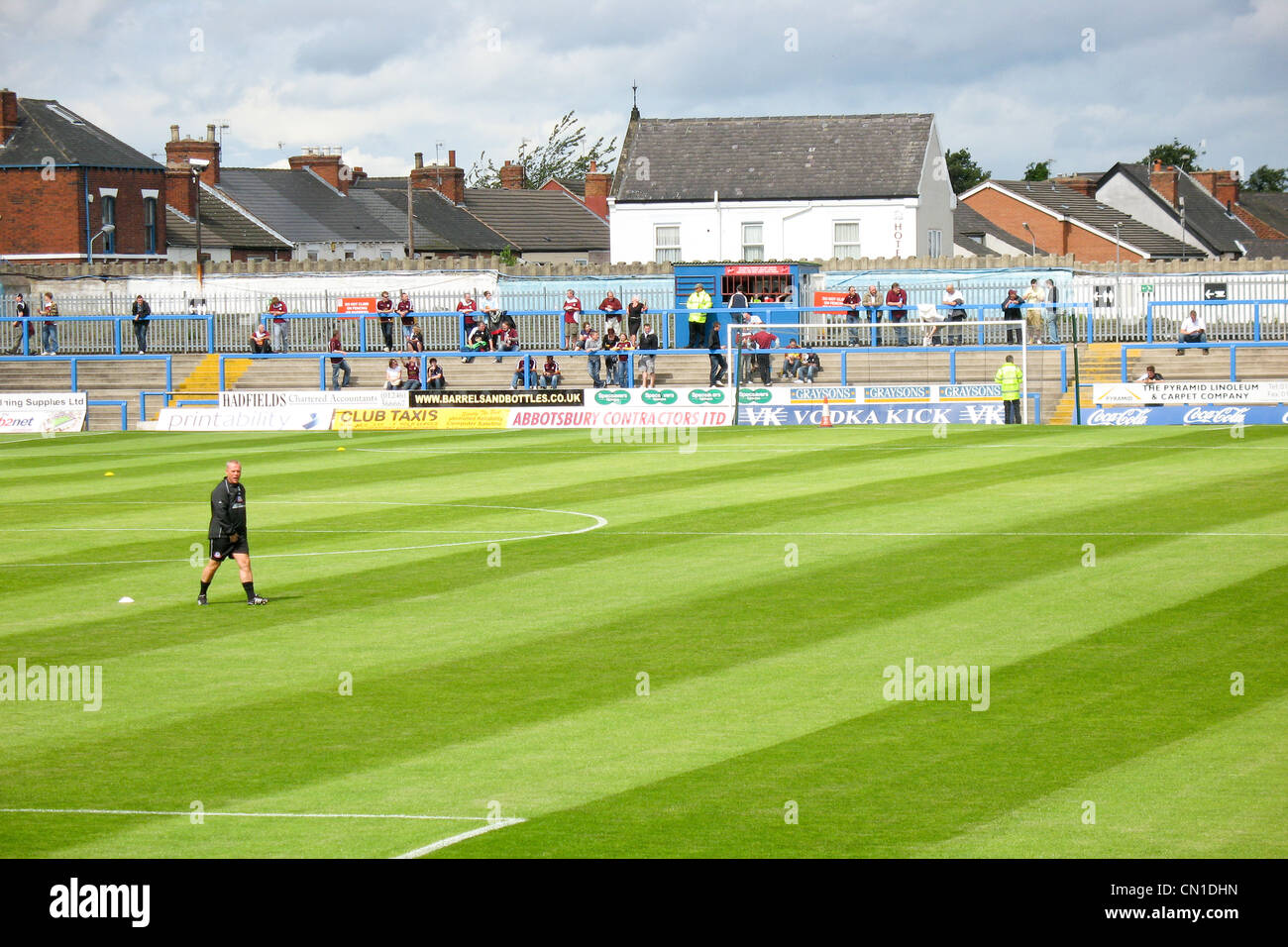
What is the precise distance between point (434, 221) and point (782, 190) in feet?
100

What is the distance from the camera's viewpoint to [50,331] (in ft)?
178

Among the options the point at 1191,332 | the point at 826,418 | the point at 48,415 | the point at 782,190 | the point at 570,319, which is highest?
the point at 782,190

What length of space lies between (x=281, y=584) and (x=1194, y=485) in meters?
14.5

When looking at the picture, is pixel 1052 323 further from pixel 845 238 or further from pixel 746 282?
pixel 845 238

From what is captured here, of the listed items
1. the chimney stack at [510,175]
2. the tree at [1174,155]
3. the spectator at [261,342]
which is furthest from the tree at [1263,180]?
the spectator at [261,342]

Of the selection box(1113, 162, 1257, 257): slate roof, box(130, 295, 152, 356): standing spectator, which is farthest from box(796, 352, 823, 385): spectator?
box(1113, 162, 1257, 257): slate roof

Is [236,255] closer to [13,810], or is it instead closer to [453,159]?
[453,159]

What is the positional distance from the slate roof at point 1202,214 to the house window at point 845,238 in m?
38.5

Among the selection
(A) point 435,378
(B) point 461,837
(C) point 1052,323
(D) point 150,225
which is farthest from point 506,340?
(B) point 461,837

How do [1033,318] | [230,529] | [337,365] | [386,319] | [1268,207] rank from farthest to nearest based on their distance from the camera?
[1268,207], [386,319], [337,365], [1033,318], [230,529]

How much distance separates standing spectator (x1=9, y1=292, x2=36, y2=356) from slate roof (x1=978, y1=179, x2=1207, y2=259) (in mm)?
58102

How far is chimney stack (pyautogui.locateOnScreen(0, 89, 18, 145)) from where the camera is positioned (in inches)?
2840

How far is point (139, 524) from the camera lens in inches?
1016

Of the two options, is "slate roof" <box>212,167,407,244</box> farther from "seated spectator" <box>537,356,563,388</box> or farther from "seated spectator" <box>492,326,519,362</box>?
"seated spectator" <box>537,356,563,388</box>
